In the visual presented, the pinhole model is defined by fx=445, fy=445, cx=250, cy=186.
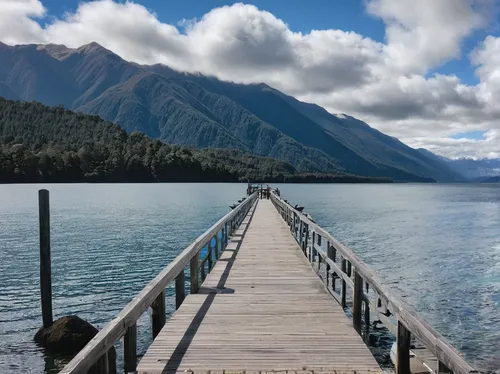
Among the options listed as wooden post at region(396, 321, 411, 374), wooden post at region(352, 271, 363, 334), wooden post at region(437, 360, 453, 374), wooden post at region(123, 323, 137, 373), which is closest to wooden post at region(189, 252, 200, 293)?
wooden post at region(352, 271, 363, 334)

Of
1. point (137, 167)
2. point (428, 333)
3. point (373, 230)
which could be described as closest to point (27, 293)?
point (428, 333)

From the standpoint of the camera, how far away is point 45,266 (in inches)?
524

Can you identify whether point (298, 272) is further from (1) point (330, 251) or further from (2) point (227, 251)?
(2) point (227, 251)

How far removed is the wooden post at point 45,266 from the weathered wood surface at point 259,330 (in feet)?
18.0

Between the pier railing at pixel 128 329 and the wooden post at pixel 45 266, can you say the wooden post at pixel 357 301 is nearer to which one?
the pier railing at pixel 128 329

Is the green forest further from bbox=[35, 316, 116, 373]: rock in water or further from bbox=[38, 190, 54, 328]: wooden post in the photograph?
bbox=[35, 316, 116, 373]: rock in water

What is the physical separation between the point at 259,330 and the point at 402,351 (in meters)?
2.25

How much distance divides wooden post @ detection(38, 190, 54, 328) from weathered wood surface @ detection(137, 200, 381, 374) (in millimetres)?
5477

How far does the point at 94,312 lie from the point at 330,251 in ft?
28.2

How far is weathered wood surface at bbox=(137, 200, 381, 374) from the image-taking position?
5344mm

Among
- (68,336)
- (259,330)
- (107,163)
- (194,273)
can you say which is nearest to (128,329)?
(259,330)

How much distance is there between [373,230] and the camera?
40.0 meters

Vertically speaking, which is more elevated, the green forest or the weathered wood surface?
the green forest

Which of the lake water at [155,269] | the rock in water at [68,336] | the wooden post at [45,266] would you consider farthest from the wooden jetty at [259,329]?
the wooden post at [45,266]
